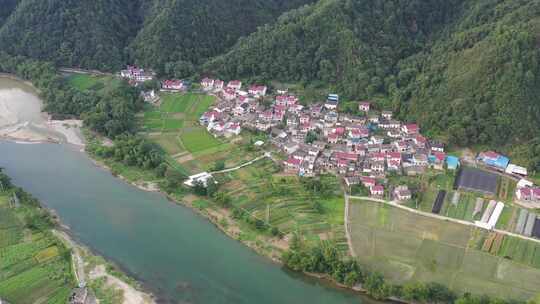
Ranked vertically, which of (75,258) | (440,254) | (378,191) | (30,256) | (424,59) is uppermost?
(424,59)

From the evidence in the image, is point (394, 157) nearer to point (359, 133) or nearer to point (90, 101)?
point (359, 133)

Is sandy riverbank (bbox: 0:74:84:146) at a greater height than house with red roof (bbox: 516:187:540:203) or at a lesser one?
lesser

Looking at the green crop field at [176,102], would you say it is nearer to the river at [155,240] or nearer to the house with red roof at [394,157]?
the river at [155,240]

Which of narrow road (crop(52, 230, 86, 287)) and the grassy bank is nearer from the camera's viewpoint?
the grassy bank

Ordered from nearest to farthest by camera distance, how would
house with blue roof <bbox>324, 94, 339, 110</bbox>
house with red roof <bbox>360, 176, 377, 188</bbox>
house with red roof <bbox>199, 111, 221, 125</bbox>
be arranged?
house with red roof <bbox>360, 176, 377, 188</bbox>, house with red roof <bbox>199, 111, 221, 125</bbox>, house with blue roof <bbox>324, 94, 339, 110</bbox>

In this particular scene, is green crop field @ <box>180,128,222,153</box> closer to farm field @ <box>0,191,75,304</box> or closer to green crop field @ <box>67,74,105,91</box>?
farm field @ <box>0,191,75,304</box>

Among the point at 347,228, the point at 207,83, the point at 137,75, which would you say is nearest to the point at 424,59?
the point at 207,83

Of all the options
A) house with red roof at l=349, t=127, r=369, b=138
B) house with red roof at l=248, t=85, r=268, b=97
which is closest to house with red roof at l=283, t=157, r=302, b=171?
house with red roof at l=349, t=127, r=369, b=138
